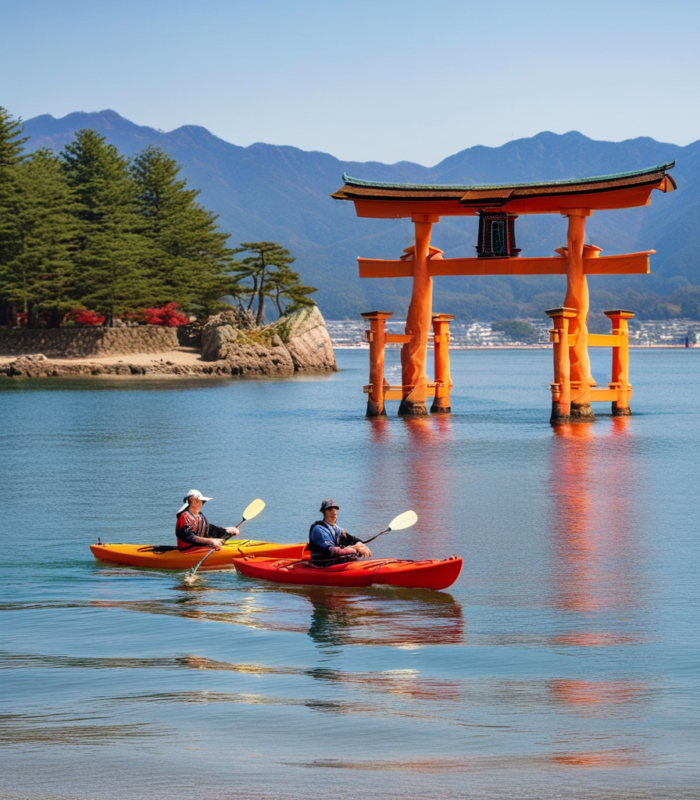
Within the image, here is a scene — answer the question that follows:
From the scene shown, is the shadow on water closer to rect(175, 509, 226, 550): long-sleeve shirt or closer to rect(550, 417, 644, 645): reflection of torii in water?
rect(550, 417, 644, 645): reflection of torii in water

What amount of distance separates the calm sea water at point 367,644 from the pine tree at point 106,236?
131 ft

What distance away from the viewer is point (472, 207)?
31.8 metres

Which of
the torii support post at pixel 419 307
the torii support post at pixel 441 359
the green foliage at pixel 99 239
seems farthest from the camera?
the green foliage at pixel 99 239

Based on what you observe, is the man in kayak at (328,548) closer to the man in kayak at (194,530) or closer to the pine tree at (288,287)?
the man in kayak at (194,530)

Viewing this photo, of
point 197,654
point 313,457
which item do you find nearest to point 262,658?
point 197,654

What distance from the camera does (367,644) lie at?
10.7 meters

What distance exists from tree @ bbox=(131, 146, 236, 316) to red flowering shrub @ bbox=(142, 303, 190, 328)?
875mm

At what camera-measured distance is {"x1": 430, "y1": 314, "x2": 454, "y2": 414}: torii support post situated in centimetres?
3656

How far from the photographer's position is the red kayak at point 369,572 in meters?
12.6

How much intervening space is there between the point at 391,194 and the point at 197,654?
23312 mm

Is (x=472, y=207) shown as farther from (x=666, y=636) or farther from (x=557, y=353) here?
(x=666, y=636)

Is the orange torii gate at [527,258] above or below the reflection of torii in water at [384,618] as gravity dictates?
above

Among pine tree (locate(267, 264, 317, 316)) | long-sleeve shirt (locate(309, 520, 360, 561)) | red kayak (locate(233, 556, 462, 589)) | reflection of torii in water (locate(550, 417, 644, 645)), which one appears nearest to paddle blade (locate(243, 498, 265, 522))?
red kayak (locate(233, 556, 462, 589))

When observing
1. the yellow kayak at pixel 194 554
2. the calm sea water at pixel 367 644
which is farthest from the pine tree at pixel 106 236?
the yellow kayak at pixel 194 554
